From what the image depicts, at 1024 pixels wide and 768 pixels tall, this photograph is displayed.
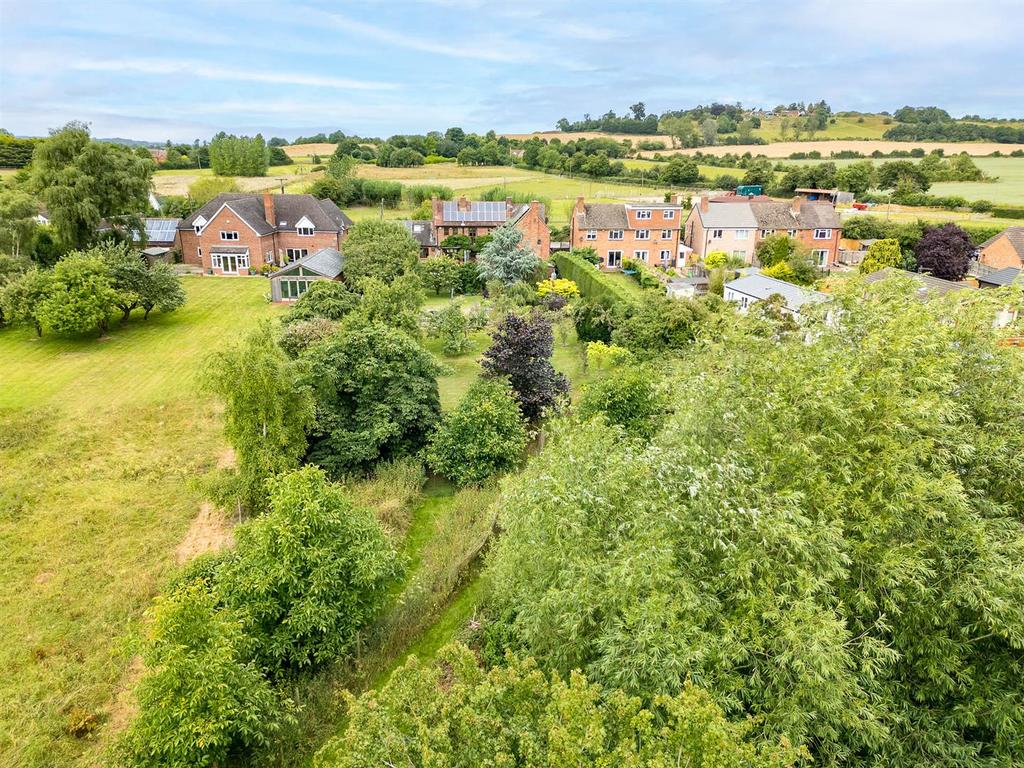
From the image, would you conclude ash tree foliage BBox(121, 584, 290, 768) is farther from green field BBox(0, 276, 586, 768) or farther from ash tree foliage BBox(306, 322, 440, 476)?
ash tree foliage BBox(306, 322, 440, 476)

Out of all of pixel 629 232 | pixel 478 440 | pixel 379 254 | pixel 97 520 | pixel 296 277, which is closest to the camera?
pixel 97 520

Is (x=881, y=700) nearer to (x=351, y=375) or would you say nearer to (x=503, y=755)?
(x=503, y=755)

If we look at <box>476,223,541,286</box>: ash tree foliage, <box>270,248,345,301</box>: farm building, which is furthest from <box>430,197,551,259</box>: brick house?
<box>270,248,345,301</box>: farm building

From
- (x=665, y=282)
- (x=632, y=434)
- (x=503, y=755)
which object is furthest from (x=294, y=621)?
(x=665, y=282)

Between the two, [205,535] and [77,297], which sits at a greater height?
[77,297]

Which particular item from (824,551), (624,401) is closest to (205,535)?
(624,401)

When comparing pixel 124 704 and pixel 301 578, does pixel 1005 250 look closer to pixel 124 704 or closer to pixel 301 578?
pixel 301 578
